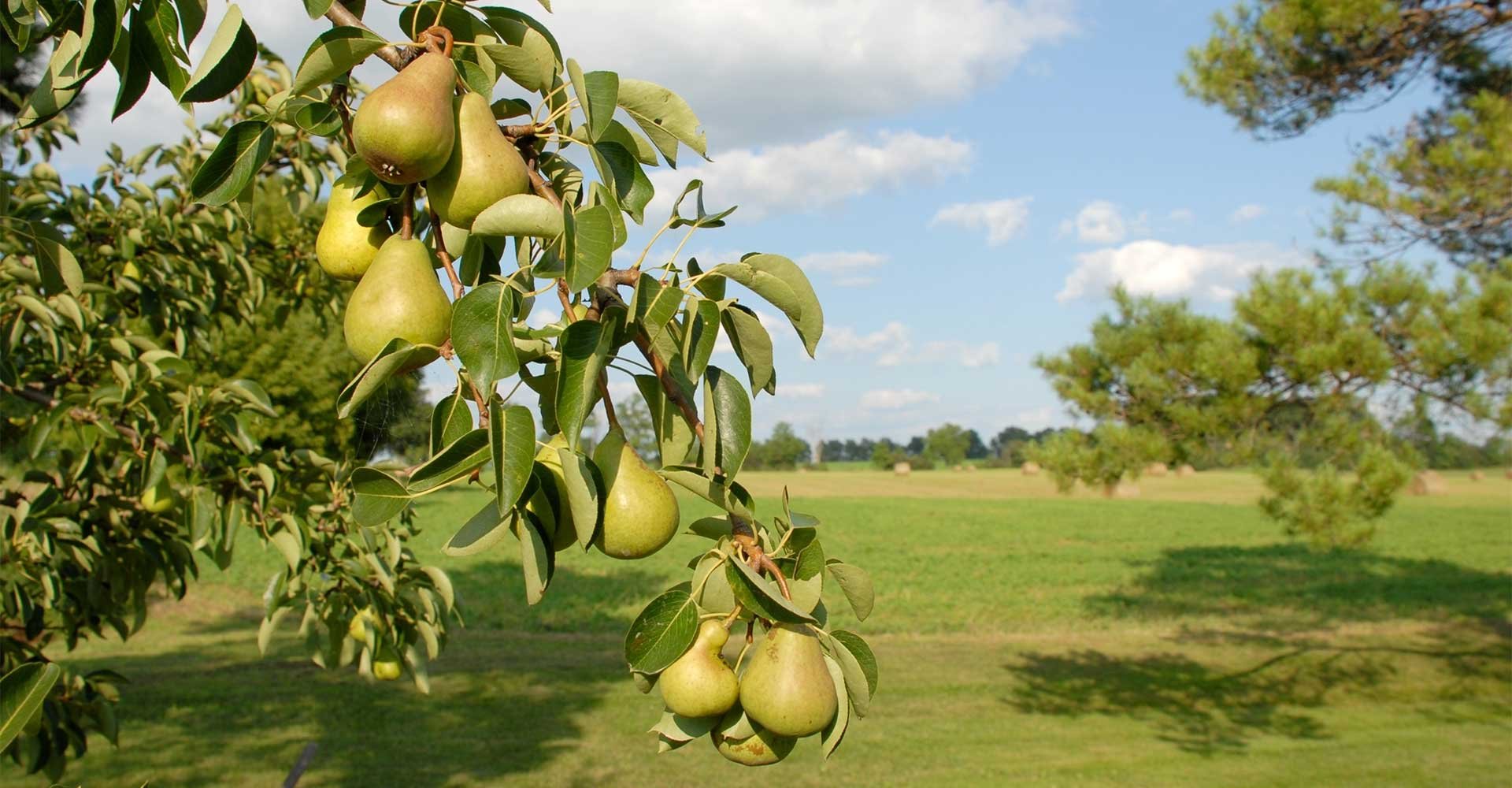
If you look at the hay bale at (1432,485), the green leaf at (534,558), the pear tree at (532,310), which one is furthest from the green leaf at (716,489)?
the hay bale at (1432,485)

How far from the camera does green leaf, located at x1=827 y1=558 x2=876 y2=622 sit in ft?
2.96

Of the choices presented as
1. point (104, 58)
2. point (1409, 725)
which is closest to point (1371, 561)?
point (1409, 725)

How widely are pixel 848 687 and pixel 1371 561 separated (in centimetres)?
2493

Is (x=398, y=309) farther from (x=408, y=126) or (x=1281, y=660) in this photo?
(x=1281, y=660)

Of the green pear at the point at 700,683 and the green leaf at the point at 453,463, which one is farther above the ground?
the green leaf at the point at 453,463

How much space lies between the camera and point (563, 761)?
754 cm

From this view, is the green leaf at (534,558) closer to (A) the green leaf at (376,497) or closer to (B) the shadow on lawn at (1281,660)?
(A) the green leaf at (376,497)

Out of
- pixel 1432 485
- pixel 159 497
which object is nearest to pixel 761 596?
pixel 159 497

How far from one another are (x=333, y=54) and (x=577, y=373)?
0.99 feet

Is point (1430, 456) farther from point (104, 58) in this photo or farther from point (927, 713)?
point (104, 58)

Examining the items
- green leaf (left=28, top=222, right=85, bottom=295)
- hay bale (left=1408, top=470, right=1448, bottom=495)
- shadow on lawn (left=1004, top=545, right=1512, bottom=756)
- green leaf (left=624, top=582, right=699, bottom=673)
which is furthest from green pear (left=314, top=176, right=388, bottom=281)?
hay bale (left=1408, top=470, right=1448, bottom=495)

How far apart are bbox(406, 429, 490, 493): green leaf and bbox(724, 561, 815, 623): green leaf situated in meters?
0.19

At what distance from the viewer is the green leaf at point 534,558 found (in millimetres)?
742

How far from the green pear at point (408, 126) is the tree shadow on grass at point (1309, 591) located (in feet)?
46.6
